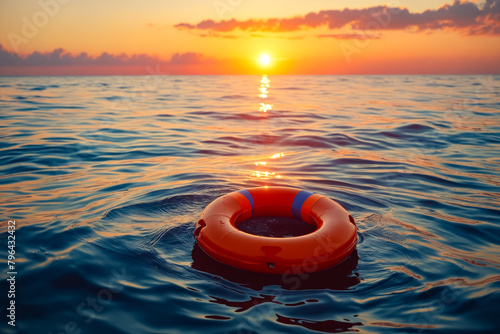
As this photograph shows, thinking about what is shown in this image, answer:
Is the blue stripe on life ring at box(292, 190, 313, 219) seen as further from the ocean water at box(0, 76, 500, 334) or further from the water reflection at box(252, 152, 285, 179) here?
the water reflection at box(252, 152, 285, 179)

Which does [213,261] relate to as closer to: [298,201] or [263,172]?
[298,201]

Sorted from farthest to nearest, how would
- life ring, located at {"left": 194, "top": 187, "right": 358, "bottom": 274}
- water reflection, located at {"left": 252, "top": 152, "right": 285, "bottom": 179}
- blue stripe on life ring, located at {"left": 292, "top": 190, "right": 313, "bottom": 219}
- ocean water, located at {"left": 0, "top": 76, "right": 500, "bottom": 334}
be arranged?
water reflection, located at {"left": 252, "top": 152, "right": 285, "bottom": 179} → blue stripe on life ring, located at {"left": 292, "top": 190, "right": 313, "bottom": 219} → life ring, located at {"left": 194, "top": 187, "right": 358, "bottom": 274} → ocean water, located at {"left": 0, "top": 76, "right": 500, "bottom": 334}

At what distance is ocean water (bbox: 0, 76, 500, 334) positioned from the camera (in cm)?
318

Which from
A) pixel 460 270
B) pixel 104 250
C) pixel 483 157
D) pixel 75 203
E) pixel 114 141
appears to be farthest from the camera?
pixel 114 141

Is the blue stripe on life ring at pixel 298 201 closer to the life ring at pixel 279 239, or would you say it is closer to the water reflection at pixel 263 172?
the life ring at pixel 279 239

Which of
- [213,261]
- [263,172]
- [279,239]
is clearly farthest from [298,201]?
[263,172]

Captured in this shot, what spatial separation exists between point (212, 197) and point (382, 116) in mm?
11371

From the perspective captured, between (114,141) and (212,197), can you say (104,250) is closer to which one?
(212,197)

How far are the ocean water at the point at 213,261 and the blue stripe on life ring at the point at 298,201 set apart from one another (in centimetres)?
82

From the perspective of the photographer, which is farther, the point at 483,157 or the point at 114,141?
the point at 114,141

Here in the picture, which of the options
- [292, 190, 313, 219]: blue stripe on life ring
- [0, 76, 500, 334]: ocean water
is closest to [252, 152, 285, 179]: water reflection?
[0, 76, 500, 334]: ocean water

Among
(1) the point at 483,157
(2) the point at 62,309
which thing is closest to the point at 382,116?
(1) the point at 483,157

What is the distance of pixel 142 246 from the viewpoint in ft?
14.2

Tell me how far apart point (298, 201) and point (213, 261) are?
143 centimetres
